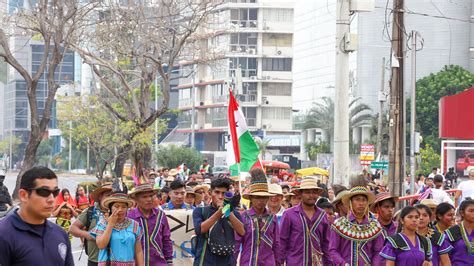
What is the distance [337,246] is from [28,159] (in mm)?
28751

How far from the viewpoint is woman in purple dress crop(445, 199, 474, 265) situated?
11.0 meters

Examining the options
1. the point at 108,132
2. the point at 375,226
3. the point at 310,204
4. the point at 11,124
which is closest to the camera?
the point at 375,226

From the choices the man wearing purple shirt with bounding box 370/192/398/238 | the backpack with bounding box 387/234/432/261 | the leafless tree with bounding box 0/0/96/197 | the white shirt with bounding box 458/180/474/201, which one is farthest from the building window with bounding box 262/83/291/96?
the backpack with bounding box 387/234/432/261

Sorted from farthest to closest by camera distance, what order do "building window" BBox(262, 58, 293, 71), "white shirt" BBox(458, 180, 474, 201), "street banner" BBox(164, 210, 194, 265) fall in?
"building window" BBox(262, 58, 293, 71) < "white shirt" BBox(458, 180, 474, 201) < "street banner" BBox(164, 210, 194, 265)

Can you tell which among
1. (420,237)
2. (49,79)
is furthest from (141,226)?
(49,79)

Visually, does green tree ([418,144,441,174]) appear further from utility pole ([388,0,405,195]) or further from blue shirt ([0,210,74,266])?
blue shirt ([0,210,74,266])

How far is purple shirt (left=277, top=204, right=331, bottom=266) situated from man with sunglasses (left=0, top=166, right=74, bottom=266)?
522 cm

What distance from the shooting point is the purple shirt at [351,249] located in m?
11.2

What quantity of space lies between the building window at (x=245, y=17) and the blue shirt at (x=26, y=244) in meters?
92.0

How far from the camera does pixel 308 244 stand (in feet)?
39.0

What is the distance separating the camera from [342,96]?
854 inches

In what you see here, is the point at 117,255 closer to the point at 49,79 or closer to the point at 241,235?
the point at 241,235

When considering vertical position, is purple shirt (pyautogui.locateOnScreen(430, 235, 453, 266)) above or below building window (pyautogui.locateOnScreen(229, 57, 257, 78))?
below

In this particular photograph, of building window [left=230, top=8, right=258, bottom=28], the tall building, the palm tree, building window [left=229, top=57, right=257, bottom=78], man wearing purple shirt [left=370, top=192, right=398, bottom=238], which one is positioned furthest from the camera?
building window [left=229, top=57, right=257, bottom=78]
